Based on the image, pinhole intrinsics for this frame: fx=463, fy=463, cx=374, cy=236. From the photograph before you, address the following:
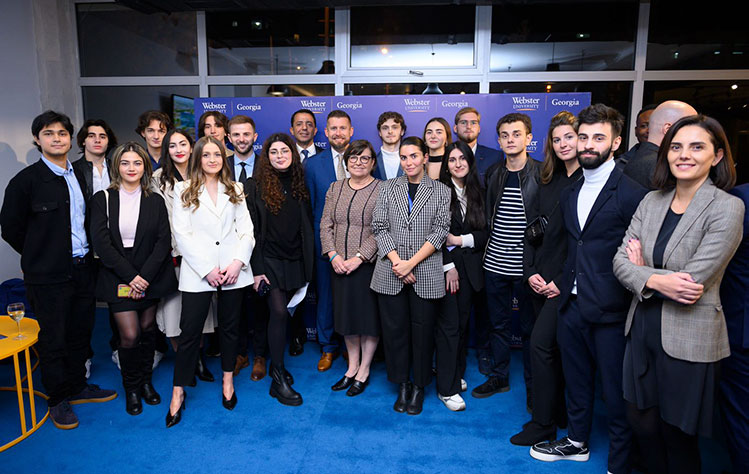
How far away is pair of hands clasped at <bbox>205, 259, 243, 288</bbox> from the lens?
10.00 feet

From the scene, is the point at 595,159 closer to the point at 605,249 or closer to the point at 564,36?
the point at 605,249

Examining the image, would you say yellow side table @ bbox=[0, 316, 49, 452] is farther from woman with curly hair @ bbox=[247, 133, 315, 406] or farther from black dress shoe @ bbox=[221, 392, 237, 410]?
woman with curly hair @ bbox=[247, 133, 315, 406]

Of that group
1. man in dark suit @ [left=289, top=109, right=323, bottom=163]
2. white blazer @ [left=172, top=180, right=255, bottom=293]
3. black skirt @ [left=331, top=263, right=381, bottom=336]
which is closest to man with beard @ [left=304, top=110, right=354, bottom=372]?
man in dark suit @ [left=289, top=109, right=323, bottom=163]

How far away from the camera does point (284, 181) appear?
11.4 feet

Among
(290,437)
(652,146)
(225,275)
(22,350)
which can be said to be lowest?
(290,437)

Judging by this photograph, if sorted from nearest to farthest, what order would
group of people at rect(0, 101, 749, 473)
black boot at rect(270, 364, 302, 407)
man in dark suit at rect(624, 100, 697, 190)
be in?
group of people at rect(0, 101, 749, 473), man in dark suit at rect(624, 100, 697, 190), black boot at rect(270, 364, 302, 407)

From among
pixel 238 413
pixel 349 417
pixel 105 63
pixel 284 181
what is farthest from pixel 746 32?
pixel 105 63

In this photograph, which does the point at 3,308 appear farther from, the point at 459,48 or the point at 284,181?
the point at 459,48

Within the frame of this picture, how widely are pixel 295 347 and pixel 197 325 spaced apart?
1352 mm

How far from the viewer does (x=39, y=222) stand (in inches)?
117

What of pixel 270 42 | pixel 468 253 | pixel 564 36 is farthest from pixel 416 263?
pixel 270 42

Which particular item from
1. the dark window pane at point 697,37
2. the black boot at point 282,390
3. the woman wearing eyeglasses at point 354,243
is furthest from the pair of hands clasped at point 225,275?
the dark window pane at point 697,37

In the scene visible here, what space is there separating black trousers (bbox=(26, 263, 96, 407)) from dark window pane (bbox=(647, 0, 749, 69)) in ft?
20.0

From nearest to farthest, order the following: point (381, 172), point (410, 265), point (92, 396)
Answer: point (410, 265) → point (92, 396) → point (381, 172)
